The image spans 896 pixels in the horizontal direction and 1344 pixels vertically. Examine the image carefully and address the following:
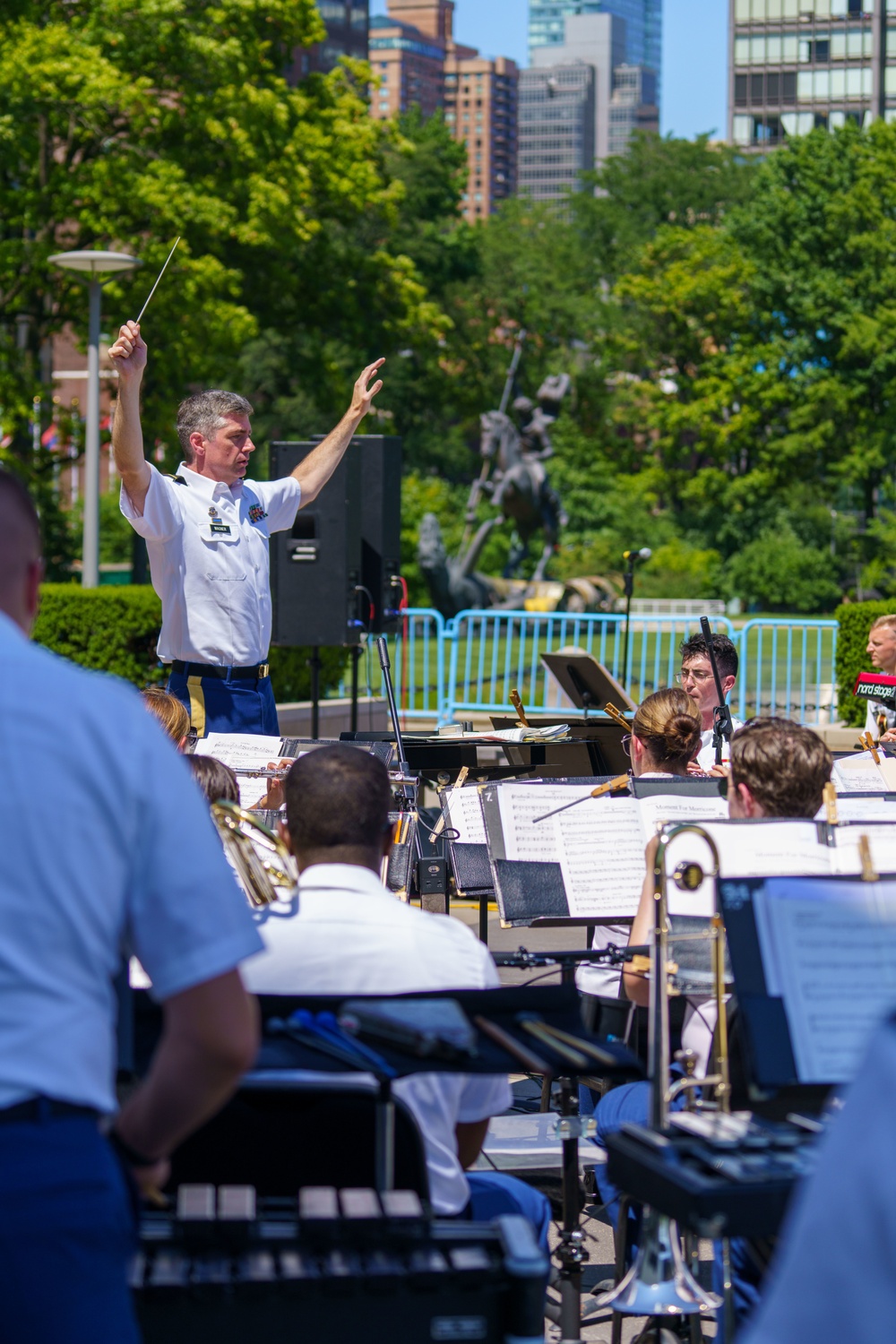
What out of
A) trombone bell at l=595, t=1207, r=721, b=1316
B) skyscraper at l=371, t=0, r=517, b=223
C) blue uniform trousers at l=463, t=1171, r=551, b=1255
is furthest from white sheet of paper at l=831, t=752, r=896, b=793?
skyscraper at l=371, t=0, r=517, b=223

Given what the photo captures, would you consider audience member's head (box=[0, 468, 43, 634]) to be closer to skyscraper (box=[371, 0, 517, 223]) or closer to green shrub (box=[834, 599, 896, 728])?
green shrub (box=[834, 599, 896, 728])

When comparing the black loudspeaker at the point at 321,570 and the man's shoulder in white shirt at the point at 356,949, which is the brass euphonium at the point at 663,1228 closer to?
the man's shoulder in white shirt at the point at 356,949

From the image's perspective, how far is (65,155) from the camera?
20422 millimetres

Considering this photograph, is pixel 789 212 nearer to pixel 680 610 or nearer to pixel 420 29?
pixel 680 610

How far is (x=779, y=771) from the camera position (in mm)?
3656

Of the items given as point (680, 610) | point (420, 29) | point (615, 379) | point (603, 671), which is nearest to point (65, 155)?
point (603, 671)

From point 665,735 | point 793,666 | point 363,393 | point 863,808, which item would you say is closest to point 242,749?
point 665,735

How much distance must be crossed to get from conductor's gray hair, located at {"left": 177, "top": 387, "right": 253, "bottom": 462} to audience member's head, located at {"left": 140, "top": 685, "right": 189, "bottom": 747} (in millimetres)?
1302

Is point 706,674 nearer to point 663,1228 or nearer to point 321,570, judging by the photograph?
point 663,1228

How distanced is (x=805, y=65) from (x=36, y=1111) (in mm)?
95333

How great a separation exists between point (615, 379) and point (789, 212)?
12.0m

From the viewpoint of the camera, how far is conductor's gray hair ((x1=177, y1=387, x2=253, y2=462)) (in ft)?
19.1

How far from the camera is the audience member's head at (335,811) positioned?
112 inches

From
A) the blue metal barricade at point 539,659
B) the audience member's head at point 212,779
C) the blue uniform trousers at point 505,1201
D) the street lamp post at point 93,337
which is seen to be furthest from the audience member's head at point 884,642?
the street lamp post at point 93,337
